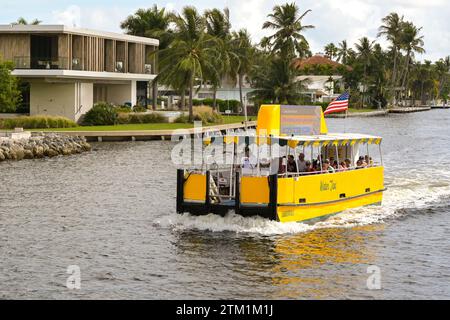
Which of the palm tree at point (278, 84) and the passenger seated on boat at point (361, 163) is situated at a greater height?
the palm tree at point (278, 84)

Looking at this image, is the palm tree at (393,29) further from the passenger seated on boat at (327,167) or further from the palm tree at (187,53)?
the passenger seated on boat at (327,167)

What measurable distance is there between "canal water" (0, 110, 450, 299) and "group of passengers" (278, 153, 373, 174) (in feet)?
Answer: 5.65

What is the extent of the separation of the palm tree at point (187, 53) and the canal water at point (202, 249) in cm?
3868

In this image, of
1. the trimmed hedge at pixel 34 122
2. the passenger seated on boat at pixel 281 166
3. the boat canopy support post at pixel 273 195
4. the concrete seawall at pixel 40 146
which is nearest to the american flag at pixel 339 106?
the passenger seated on boat at pixel 281 166

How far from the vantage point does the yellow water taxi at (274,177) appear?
26.0 meters

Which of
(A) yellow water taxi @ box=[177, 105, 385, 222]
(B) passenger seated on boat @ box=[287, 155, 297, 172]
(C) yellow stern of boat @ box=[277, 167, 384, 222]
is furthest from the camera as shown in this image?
(B) passenger seated on boat @ box=[287, 155, 297, 172]

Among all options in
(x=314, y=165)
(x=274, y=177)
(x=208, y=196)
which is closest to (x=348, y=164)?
(x=314, y=165)

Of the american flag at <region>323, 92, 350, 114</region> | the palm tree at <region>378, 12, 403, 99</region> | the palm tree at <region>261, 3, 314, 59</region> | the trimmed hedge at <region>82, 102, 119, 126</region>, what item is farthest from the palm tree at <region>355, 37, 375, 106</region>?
the american flag at <region>323, 92, 350, 114</region>

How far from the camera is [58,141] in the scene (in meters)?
55.5

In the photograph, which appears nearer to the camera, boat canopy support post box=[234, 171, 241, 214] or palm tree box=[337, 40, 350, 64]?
boat canopy support post box=[234, 171, 241, 214]

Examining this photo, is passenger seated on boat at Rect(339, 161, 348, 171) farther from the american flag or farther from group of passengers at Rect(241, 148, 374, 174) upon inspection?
the american flag

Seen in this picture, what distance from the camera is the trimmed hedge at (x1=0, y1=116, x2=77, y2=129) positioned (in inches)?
2591
